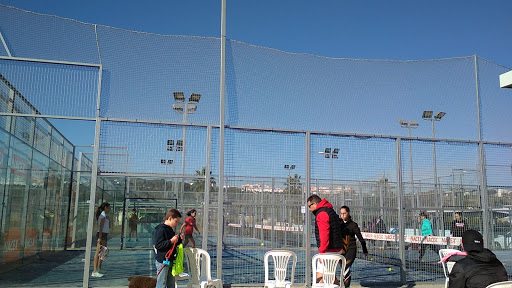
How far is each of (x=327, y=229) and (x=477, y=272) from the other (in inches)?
128

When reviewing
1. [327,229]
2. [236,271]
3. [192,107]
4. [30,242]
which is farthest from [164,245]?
[30,242]

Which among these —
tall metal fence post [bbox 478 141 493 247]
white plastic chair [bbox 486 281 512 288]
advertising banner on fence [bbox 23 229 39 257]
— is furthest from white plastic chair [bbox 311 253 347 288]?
advertising banner on fence [bbox 23 229 39 257]

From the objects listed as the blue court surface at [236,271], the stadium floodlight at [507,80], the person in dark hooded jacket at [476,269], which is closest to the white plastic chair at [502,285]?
the person in dark hooded jacket at [476,269]

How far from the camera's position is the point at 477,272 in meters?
4.06

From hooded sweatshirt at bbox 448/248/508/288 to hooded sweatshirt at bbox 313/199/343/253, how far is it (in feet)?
10.2

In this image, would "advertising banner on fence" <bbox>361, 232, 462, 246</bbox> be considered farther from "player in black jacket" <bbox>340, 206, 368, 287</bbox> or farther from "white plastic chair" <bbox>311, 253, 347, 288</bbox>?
"white plastic chair" <bbox>311, 253, 347, 288</bbox>

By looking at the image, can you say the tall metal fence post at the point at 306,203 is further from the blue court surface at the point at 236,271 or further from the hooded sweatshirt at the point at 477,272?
the hooded sweatshirt at the point at 477,272

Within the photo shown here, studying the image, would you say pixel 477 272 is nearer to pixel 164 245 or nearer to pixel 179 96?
pixel 164 245

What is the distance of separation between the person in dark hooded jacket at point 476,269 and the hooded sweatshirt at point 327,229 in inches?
123

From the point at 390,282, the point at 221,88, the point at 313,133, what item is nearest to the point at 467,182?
the point at 390,282

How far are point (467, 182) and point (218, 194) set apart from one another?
5.52m

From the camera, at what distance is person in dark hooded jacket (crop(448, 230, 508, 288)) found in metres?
4.05

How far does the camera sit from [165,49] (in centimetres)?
868

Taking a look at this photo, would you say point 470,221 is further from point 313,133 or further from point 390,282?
point 313,133
